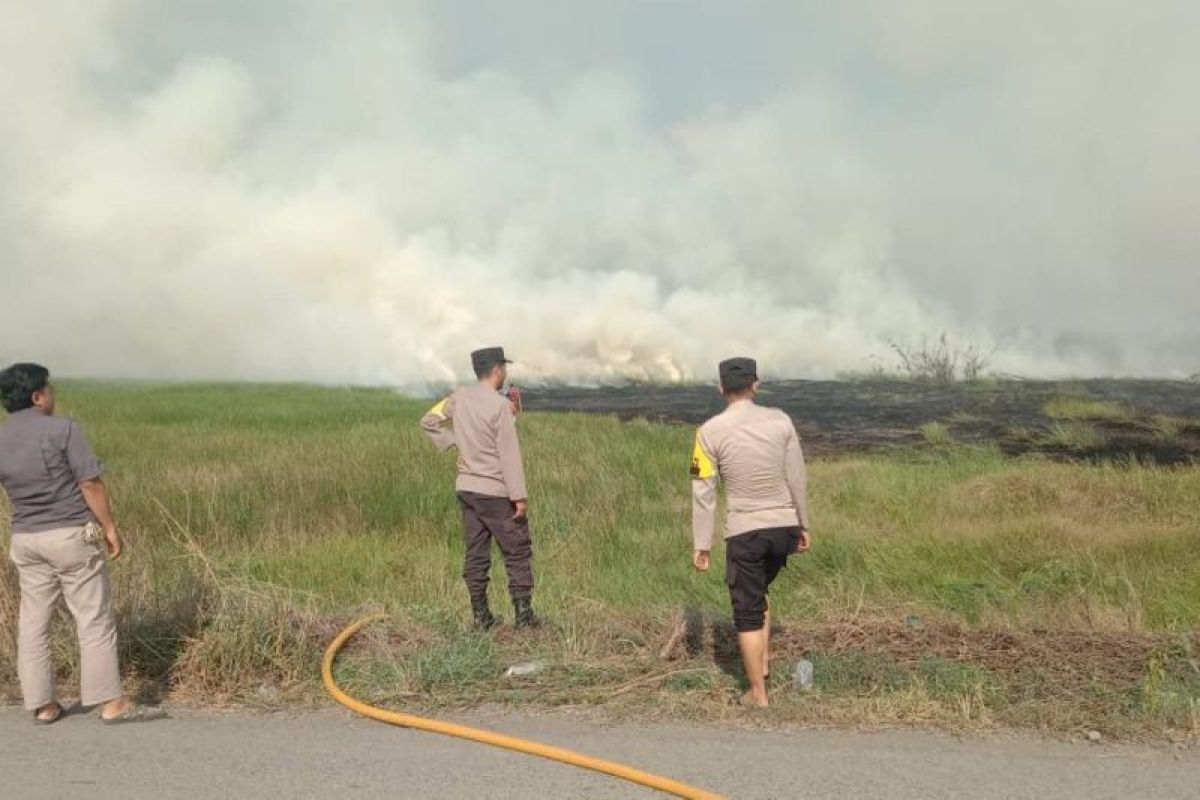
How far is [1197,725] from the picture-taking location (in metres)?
4.91

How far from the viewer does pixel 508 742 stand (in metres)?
5.00

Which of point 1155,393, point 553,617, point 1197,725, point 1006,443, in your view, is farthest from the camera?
point 1155,393

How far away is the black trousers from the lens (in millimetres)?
7055

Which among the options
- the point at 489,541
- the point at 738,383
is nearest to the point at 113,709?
the point at 489,541

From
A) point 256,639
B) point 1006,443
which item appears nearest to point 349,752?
point 256,639

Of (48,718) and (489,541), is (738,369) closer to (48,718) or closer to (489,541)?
(489,541)

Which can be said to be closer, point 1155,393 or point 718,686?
point 718,686

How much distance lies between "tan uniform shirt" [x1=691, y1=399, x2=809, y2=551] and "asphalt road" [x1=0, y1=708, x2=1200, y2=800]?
42.1 inches

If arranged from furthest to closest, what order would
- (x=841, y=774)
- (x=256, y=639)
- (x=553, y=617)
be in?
(x=553, y=617), (x=256, y=639), (x=841, y=774)

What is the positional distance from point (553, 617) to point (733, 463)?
2.59 m

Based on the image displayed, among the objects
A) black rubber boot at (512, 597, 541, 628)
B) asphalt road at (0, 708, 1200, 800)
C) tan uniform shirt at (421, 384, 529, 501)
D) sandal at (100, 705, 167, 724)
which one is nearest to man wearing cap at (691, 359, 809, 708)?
asphalt road at (0, 708, 1200, 800)

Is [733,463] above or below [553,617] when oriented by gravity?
above

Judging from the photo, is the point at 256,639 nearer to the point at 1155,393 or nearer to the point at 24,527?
the point at 24,527

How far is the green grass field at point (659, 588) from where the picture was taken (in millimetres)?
→ 5855
